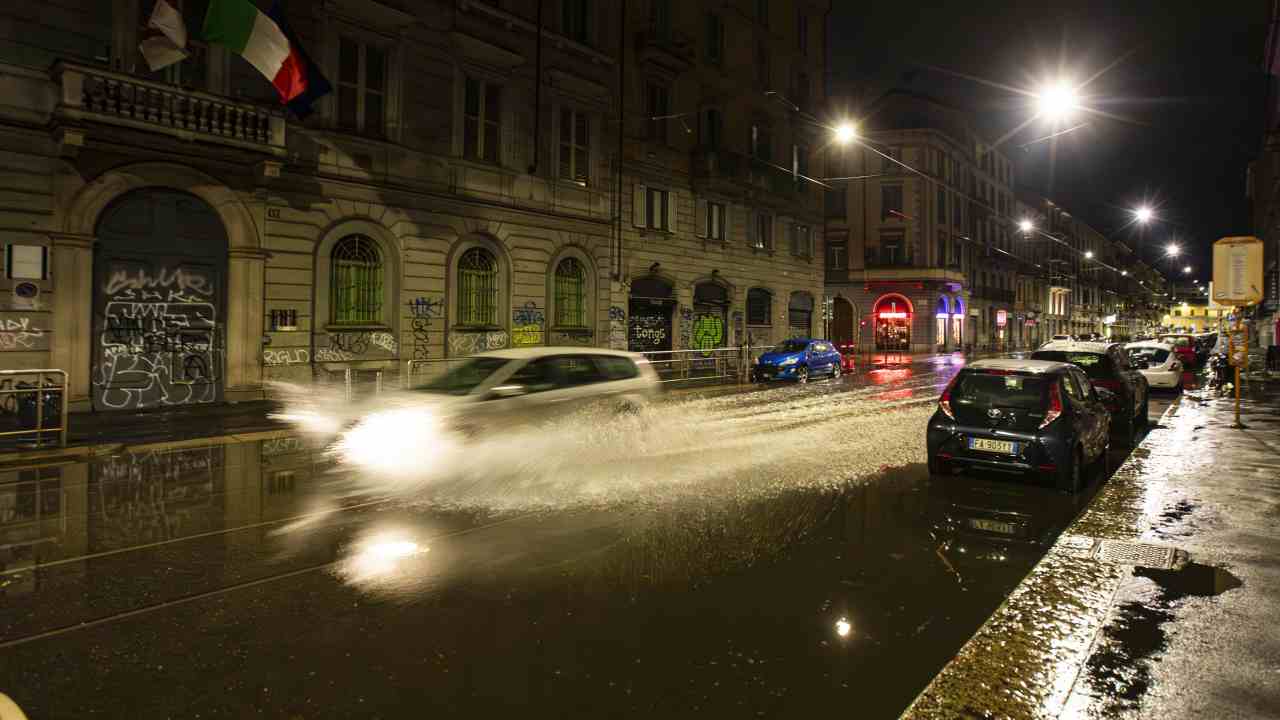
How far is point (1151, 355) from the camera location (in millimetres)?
21828

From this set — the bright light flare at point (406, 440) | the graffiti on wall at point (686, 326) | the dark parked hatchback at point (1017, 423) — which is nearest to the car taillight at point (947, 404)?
the dark parked hatchback at point (1017, 423)

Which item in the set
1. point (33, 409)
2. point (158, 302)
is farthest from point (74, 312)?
point (33, 409)

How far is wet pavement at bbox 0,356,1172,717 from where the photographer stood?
11.8 feet

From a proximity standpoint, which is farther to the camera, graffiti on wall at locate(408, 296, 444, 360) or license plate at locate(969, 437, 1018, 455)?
graffiti on wall at locate(408, 296, 444, 360)

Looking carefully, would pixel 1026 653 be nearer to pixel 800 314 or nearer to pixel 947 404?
pixel 947 404

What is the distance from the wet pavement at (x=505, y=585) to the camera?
3.60 metres

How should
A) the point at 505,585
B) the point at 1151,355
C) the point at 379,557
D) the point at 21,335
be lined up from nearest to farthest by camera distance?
the point at 505,585, the point at 379,557, the point at 21,335, the point at 1151,355

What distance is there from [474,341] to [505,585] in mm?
16488

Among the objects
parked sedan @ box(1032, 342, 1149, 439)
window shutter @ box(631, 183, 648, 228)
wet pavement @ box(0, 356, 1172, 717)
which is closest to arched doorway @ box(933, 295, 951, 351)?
window shutter @ box(631, 183, 648, 228)

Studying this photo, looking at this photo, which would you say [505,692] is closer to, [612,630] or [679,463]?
[612,630]

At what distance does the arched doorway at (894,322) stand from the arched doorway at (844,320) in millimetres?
1650

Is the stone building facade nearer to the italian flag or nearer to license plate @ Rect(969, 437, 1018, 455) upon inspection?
the italian flag

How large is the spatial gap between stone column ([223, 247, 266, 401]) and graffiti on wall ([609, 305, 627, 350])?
37.2 ft

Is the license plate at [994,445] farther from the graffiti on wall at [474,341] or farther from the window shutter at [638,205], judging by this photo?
the window shutter at [638,205]
